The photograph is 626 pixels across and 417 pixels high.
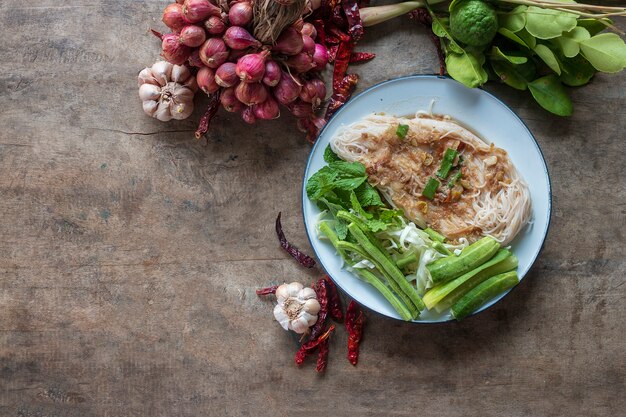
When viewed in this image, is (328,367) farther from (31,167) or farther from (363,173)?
(31,167)

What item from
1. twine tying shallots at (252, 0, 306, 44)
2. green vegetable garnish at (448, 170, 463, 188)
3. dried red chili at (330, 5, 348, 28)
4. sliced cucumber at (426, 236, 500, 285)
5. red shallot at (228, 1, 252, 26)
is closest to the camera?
twine tying shallots at (252, 0, 306, 44)

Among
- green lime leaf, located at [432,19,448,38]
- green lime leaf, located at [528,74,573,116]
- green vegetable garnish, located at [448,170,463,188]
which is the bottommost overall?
green vegetable garnish, located at [448,170,463,188]

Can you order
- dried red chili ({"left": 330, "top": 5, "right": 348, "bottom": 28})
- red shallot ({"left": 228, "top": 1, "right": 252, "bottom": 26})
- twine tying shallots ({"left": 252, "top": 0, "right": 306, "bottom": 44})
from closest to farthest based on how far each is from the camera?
1. twine tying shallots ({"left": 252, "top": 0, "right": 306, "bottom": 44})
2. red shallot ({"left": 228, "top": 1, "right": 252, "bottom": 26})
3. dried red chili ({"left": 330, "top": 5, "right": 348, "bottom": 28})

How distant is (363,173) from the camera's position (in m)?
2.60

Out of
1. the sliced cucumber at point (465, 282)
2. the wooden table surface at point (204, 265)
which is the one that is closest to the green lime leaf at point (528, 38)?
the wooden table surface at point (204, 265)

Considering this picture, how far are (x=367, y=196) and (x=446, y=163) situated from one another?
14.8 inches

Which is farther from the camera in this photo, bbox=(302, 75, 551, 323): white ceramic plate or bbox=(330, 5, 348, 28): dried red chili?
bbox=(330, 5, 348, 28): dried red chili

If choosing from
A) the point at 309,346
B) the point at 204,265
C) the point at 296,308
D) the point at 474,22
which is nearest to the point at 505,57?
the point at 474,22

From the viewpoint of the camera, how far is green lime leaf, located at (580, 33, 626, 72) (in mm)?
2422

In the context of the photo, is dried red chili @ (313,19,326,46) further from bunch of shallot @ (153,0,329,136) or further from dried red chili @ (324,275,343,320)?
dried red chili @ (324,275,343,320)

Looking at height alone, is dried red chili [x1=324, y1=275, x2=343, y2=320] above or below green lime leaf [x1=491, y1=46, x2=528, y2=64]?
below

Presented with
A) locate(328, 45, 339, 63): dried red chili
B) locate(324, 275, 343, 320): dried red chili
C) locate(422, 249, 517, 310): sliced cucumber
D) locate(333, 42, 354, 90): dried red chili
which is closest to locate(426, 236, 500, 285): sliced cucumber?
locate(422, 249, 517, 310): sliced cucumber

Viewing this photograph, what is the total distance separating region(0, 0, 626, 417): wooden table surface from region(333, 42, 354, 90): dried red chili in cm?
8

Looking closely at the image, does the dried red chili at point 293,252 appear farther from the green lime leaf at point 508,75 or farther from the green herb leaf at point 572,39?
the green herb leaf at point 572,39
